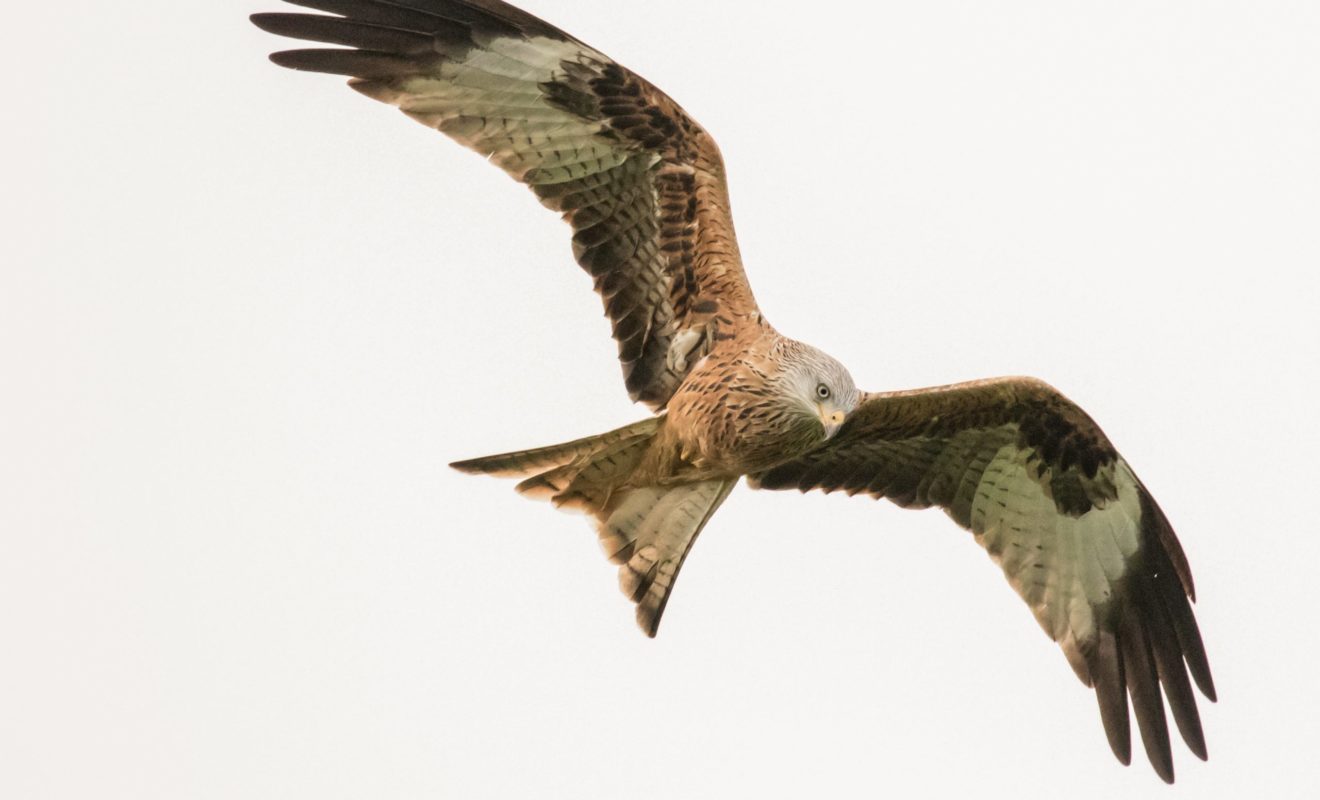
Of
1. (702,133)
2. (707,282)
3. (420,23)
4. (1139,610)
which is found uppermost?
(420,23)

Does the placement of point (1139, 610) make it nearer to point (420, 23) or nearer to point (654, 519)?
point (654, 519)

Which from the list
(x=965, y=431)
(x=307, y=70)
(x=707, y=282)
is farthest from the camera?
(x=965, y=431)

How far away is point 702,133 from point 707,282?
65 centimetres

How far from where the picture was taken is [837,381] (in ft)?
26.9

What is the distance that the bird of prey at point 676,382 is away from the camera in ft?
27.2

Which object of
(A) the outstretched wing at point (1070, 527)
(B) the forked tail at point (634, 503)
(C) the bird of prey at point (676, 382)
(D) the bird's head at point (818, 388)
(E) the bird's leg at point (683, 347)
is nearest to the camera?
(D) the bird's head at point (818, 388)

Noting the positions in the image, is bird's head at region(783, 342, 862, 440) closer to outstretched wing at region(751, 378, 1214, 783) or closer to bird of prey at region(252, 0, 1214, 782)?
bird of prey at region(252, 0, 1214, 782)

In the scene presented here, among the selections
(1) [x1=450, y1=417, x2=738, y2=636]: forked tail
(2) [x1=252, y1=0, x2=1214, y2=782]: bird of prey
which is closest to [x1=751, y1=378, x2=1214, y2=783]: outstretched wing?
(2) [x1=252, y1=0, x2=1214, y2=782]: bird of prey

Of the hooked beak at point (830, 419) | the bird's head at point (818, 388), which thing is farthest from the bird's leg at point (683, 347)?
the hooked beak at point (830, 419)

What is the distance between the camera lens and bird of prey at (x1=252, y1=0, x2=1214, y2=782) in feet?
27.2

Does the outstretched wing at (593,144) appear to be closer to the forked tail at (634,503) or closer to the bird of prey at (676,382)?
the bird of prey at (676,382)

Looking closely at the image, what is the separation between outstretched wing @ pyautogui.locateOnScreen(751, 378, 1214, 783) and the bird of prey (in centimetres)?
1

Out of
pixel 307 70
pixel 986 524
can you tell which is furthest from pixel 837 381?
pixel 307 70

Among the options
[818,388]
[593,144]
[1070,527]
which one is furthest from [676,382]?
[1070,527]
